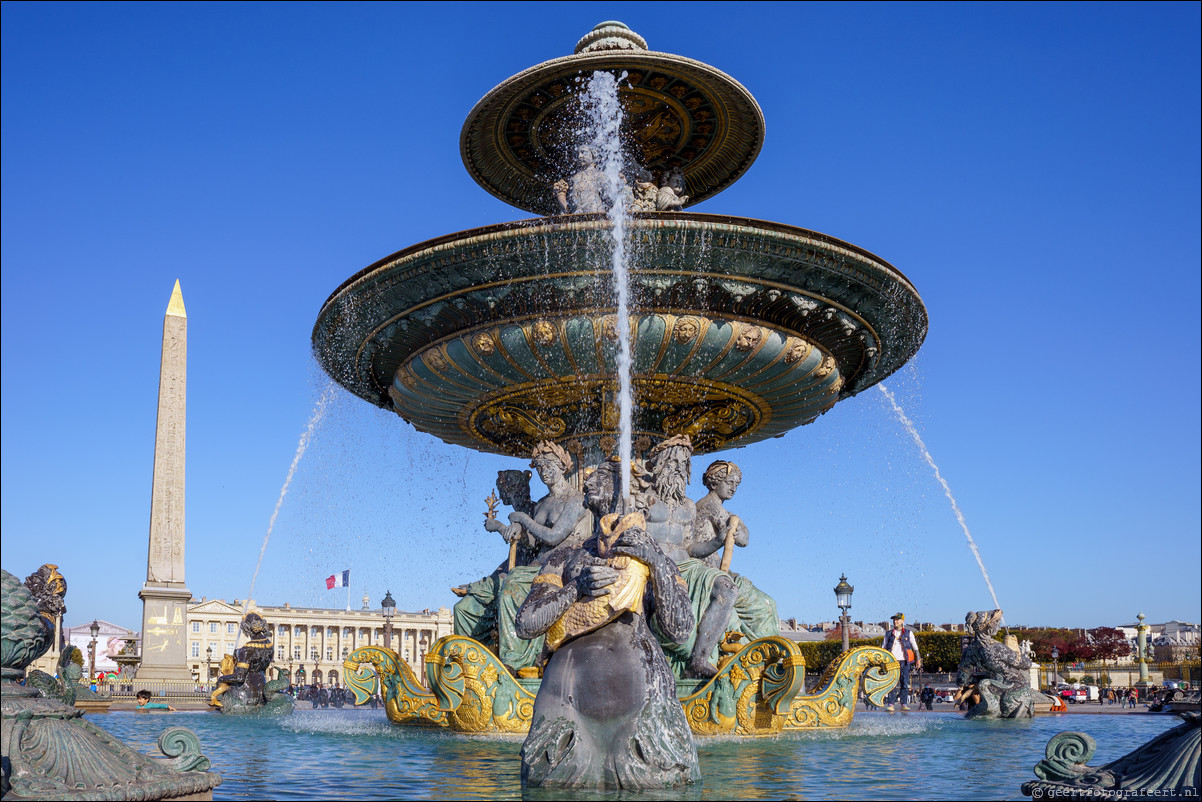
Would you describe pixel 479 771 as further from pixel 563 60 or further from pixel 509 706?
pixel 563 60

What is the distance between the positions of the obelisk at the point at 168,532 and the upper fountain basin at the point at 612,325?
55.6 ft

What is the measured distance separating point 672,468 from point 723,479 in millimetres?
673

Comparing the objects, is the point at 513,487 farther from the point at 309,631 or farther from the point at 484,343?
the point at 309,631

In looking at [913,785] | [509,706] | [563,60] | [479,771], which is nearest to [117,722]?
[509,706]

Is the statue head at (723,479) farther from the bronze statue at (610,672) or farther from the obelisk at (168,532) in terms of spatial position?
the obelisk at (168,532)

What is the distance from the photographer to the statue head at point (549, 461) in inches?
377

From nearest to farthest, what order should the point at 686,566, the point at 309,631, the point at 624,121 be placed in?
the point at 686,566
the point at 624,121
the point at 309,631

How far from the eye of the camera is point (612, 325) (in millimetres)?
8594

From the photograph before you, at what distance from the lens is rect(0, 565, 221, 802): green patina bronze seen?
352cm

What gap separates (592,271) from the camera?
328 inches

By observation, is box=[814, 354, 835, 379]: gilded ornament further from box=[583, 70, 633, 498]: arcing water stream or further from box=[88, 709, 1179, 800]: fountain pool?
box=[88, 709, 1179, 800]: fountain pool

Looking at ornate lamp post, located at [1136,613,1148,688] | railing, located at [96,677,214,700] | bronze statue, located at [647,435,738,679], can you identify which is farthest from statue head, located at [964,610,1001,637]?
ornate lamp post, located at [1136,613,1148,688]

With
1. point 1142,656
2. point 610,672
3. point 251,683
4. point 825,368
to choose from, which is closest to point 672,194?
point 825,368

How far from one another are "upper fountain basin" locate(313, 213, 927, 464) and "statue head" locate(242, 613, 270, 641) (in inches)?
150
